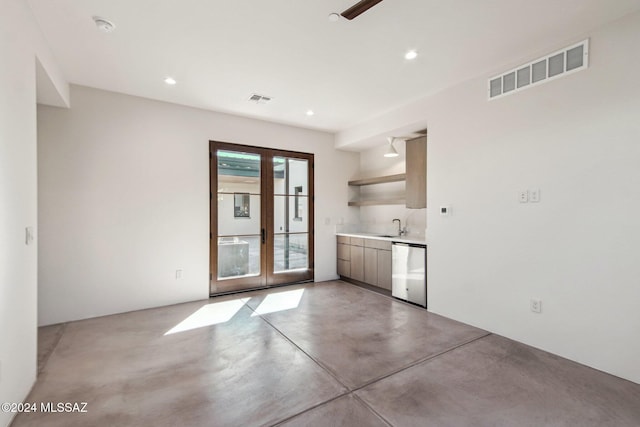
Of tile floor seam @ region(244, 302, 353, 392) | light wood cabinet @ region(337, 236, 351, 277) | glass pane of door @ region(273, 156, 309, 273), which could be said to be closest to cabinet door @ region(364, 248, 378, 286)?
light wood cabinet @ region(337, 236, 351, 277)

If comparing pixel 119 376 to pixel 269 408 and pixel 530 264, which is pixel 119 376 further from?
pixel 530 264

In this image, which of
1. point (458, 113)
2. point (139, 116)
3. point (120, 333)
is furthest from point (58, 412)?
point (458, 113)

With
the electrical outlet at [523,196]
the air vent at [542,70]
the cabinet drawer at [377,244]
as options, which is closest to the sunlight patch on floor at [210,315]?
the cabinet drawer at [377,244]

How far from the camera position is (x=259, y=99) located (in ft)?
13.0

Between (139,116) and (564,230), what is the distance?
5035mm

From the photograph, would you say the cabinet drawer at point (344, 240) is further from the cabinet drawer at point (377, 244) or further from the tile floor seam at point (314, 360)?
the tile floor seam at point (314, 360)

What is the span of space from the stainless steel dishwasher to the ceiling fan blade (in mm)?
2882

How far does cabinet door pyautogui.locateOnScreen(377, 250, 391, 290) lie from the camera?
450 centimetres

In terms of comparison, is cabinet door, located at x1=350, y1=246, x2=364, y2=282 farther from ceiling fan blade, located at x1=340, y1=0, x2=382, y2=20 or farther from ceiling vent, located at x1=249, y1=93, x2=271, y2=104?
ceiling fan blade, located at x1=340, y1=0, x2=382, y2=20

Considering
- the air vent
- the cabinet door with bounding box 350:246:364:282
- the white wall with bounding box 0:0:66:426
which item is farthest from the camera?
the cabinet door with bounding box 350:246:364:282

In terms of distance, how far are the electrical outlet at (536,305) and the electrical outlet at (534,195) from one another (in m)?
0.96

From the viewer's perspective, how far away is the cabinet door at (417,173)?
4.21 m

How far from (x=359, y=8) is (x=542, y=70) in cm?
200

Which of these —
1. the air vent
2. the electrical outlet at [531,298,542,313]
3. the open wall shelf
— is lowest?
the electrical outlet at [531,298,542,313]
